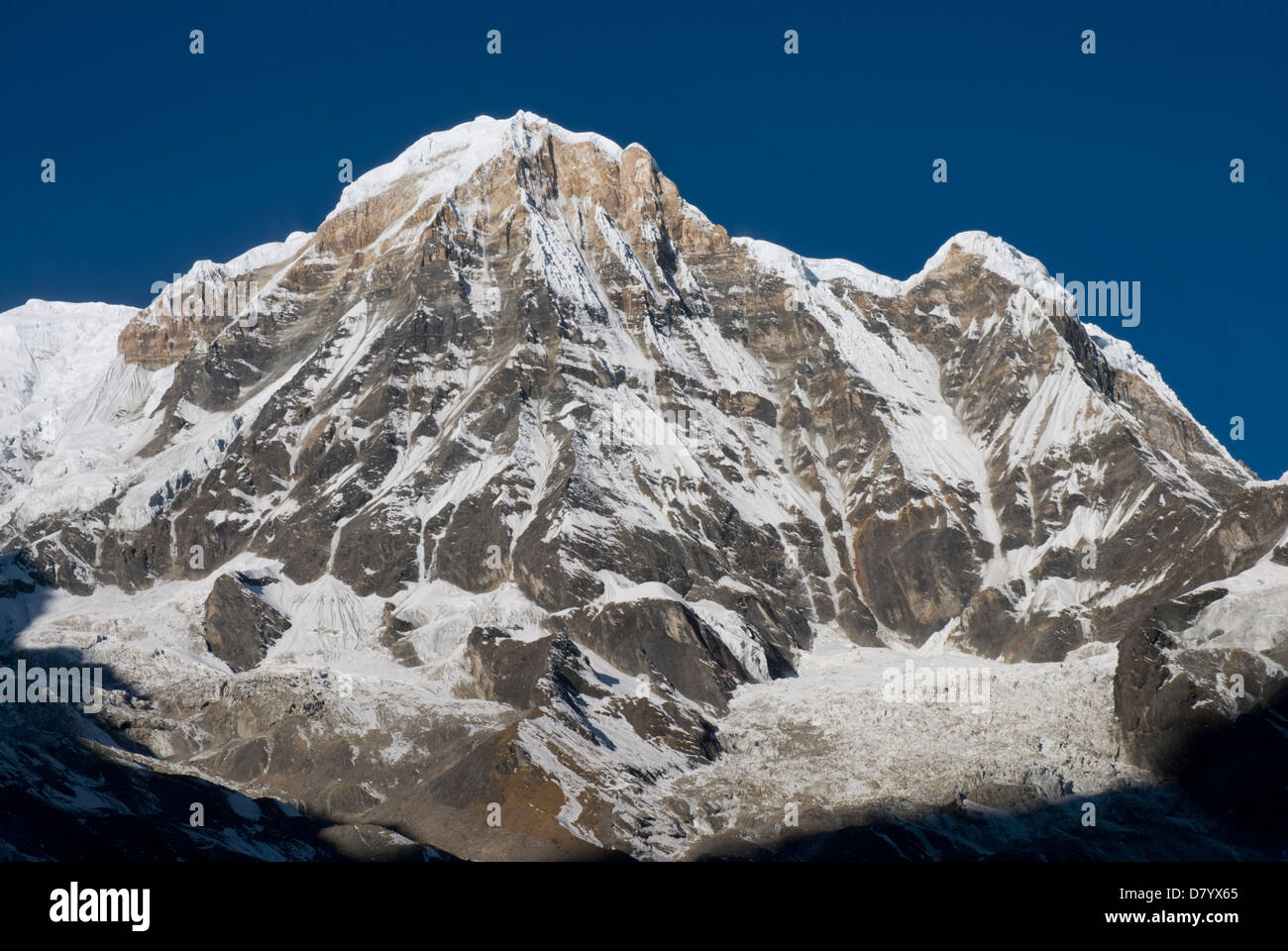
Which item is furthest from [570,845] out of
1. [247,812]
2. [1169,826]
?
[1169,826]

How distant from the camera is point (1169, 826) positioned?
651 ft
